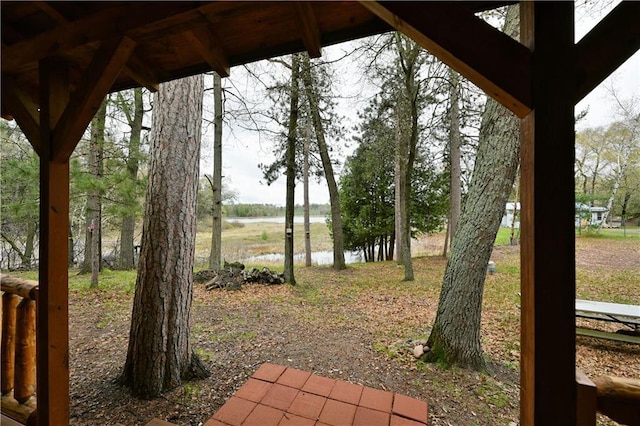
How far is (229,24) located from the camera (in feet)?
4.55

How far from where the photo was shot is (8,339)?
5.97ft

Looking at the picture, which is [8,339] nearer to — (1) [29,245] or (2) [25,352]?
(2) [25,352]

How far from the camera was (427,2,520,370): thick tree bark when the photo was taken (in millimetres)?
2613

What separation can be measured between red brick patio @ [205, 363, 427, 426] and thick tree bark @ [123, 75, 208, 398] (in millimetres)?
888

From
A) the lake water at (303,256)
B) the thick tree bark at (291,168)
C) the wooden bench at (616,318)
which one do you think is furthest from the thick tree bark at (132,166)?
the wooden bench at (616,318)

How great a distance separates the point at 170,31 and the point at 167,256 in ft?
6.02

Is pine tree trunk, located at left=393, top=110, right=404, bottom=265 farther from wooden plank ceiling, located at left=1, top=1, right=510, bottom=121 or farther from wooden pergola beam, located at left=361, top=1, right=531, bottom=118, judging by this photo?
wooden pergola beam, located at left=361, top=1, right=531, bottom=118

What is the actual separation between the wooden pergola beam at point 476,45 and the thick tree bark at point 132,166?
6.63 m

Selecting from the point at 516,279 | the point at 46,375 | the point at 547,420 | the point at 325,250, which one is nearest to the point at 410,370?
the point at 547,420

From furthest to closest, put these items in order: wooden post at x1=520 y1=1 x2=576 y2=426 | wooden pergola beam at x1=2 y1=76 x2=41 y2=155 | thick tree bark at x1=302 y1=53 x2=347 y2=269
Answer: thick tree bark at x1=302 y1=53 x2=347 y2=269 → wooden pergola beam at x1=2 y1=76 x2=41 y2=155 → wooden post at x1=520 y1=1 x2=576 y2=426

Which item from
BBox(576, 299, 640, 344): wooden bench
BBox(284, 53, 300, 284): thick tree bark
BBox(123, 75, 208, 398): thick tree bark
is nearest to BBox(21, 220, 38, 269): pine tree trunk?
BBox(284, 53, 300, 284): thick tree bark

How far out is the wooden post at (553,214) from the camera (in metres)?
0.75

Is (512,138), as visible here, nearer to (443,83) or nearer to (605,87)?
(443,83)

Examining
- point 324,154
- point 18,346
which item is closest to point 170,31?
point 18,346
